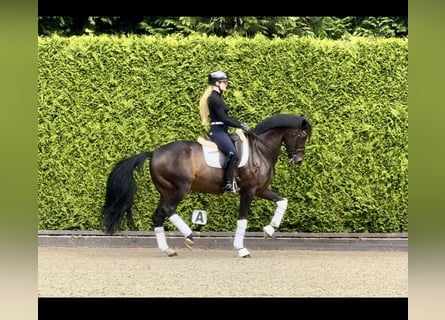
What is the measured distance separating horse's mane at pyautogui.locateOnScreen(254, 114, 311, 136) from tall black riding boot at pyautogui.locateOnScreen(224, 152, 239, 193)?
0.57 m

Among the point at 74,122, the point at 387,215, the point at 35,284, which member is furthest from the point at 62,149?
the point at 35,284

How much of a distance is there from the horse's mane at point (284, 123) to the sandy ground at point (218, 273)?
1.71 metres

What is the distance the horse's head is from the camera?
11930 mm

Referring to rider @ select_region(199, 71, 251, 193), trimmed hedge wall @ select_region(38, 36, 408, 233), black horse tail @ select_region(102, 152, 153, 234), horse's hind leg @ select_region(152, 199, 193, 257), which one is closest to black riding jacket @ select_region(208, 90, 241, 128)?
rider @ select_region(199, 71, 251, 193)

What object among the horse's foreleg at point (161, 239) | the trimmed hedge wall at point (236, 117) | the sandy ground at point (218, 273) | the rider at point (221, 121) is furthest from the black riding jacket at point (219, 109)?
the trimmed hedge wall at point (236, 117)

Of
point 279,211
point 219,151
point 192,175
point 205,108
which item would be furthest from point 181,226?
point 205,108

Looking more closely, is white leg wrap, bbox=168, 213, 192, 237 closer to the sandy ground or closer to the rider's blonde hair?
the sandy ground

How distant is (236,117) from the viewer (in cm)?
1338

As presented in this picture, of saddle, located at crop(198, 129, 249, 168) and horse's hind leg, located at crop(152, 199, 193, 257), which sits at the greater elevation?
saddle, located at crop(198, 129, 249, 168)

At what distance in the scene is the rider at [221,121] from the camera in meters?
11.4

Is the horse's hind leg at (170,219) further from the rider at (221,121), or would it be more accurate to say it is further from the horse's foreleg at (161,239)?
the rider at (221,121)

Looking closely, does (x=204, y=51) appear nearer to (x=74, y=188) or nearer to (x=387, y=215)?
(x=74, y=188)

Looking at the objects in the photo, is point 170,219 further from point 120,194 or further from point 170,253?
point 120,194
